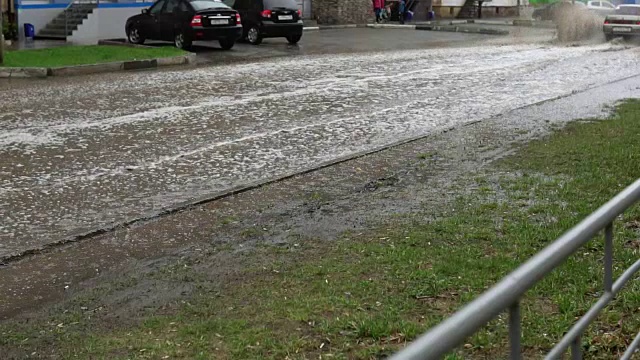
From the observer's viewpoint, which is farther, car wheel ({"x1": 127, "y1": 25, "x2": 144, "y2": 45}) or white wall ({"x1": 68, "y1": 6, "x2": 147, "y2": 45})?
white wall ({"x1": 68, "y1": 6, "x2": 147, "y2": 45})

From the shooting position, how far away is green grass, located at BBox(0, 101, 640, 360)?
13.8 feet

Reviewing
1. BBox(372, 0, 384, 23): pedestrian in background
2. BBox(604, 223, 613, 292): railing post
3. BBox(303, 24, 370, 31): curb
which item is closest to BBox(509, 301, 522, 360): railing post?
BBox(604, 223, 613, 292): railing post

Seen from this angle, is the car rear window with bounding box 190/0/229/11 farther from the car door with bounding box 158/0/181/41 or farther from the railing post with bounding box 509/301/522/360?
the railing post with bounding box 509/301/522/360

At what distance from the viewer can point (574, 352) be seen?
2350mm

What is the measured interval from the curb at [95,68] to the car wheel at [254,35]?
602cm

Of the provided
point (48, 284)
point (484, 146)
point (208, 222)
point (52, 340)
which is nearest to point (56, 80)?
point (484, 146)

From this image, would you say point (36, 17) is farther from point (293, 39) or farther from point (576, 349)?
point (576, 349)

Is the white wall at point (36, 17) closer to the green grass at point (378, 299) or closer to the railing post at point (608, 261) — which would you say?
the green grass at point (378, 299)

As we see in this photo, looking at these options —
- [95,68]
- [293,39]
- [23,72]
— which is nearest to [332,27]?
[293,39]

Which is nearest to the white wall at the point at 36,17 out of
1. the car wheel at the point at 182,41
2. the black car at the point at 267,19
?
the car wheel at the point at 182,41

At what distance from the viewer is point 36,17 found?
91.8 ft

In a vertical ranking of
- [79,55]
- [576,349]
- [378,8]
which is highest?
[378,8]

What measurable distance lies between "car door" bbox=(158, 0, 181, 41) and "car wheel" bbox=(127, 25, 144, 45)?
1.08 m

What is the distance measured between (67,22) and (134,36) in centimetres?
272
